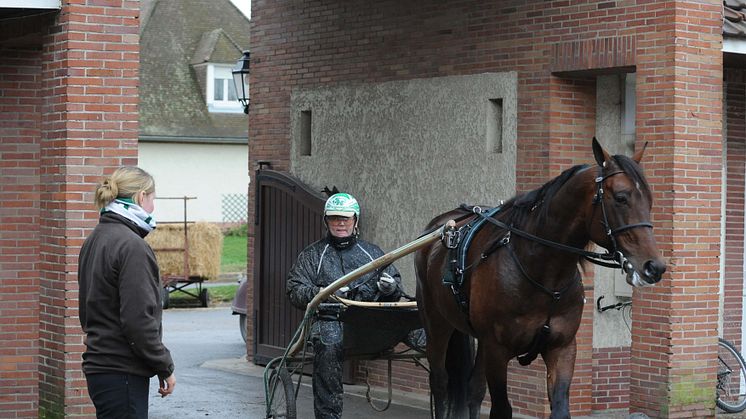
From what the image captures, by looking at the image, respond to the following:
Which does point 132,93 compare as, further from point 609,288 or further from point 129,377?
point 609,288

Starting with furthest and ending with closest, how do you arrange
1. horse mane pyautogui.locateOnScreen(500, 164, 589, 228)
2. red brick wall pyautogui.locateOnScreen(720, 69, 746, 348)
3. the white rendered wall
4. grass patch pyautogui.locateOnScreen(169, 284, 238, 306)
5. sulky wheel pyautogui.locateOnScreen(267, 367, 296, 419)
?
the white rendered wall
grass patch pyautogui.locateOnScreen(169, 284, 238, 306)
red brick wall pyautogui.locateOnScreen(720, 69, 746, 348)
sulky wheel pyautogui.locateOnScreen(267, 367, 296, 419)
horse mane pyautogui.locateOnScreen(500, 164, 589, 228)

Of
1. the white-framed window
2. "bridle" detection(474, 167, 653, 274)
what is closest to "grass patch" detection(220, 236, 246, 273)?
the white-framed window

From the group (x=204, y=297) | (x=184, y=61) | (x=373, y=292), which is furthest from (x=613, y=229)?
(x=184, y=61)

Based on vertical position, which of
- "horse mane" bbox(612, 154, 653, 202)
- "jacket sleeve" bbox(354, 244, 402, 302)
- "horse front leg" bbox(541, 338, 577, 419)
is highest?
"horse mane" bbox(612, 154, 653, 202)

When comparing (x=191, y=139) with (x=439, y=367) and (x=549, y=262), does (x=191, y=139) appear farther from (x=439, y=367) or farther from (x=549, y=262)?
(x=549, y=262)

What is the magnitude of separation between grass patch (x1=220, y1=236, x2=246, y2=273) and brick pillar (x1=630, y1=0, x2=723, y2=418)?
21.4m

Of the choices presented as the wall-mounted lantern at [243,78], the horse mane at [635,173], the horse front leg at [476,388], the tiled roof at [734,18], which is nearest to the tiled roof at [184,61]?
the wall-mounted lantern at [243,78]

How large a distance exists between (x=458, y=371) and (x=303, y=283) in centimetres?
132

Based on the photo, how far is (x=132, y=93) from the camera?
956 centimetres

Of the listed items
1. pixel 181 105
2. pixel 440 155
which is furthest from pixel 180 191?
pixel 440 155

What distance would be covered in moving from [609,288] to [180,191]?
1235 inches

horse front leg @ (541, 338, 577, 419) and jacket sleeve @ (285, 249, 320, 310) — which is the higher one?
jacket sleeve @ (285, 249, 320, 310)

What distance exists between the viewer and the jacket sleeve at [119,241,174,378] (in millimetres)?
6070

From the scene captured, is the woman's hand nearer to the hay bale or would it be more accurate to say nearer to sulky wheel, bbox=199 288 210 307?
the hay bale
